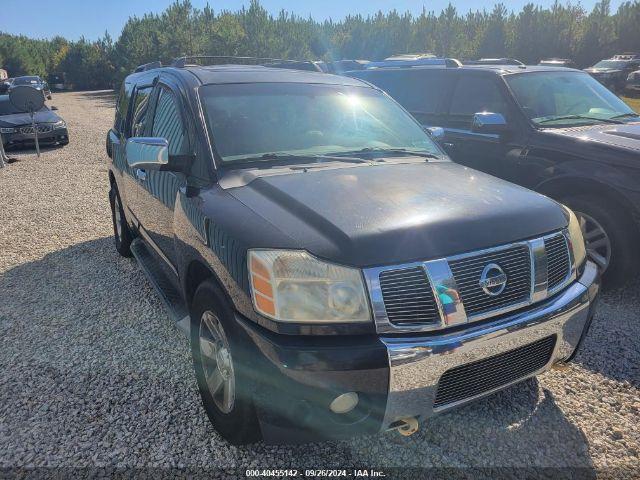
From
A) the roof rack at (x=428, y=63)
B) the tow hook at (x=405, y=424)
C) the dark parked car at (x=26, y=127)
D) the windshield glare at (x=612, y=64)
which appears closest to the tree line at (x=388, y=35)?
the windshield glare at (x=612, y=64)

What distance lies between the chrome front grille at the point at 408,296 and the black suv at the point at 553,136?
2201 mm

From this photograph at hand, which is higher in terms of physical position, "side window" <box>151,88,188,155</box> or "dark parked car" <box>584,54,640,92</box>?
"dark parked car" <box>584,54,640,92</box>

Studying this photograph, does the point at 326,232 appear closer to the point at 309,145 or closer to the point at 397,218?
the point at 397,218

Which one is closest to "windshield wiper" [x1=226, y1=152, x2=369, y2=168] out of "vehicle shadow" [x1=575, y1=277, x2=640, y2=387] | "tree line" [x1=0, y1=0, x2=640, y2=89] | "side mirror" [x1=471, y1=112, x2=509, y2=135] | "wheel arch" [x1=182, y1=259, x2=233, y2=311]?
"wheel arch" [x1=182, y1=259, x2=233, y2=311]

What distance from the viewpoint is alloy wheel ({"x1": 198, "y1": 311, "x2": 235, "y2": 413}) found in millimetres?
2369

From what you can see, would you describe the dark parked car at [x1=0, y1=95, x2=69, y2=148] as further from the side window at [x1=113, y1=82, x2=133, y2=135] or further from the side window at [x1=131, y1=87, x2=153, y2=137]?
the side window at [x1=131, y1=87, x2=153, y2=137]

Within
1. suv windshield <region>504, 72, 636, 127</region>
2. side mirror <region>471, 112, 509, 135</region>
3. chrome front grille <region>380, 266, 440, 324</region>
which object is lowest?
chrome front grille <region>380, 266, 440, 324</region>

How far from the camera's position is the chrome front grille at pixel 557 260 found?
237 centimetres

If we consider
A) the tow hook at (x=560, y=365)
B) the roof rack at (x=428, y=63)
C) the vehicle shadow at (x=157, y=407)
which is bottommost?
the vehicle shadow at (x=157, y=407)

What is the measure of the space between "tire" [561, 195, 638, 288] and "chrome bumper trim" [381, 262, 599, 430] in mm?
2089

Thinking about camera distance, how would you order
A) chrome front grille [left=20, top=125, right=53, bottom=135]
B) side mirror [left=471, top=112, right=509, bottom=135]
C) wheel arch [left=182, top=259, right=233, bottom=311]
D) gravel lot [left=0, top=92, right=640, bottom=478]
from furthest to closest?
1. chrome front grille [left=20, top=125, right=53, bottom=135]
2. side mirror [left=471, top=112, right=509, bottom=135]
3. gravel lot [left=0, top=92, right=640, bottom=478]
4. wheel arch [left=182, top=259, right=233, bottom=311]

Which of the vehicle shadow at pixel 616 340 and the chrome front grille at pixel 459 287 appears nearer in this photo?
the chrome front grille at pixel 459 287

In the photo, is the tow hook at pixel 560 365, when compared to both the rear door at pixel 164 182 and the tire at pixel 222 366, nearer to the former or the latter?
the tire at pixel 222 366

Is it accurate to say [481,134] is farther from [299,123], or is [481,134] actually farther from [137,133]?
[137,133]
